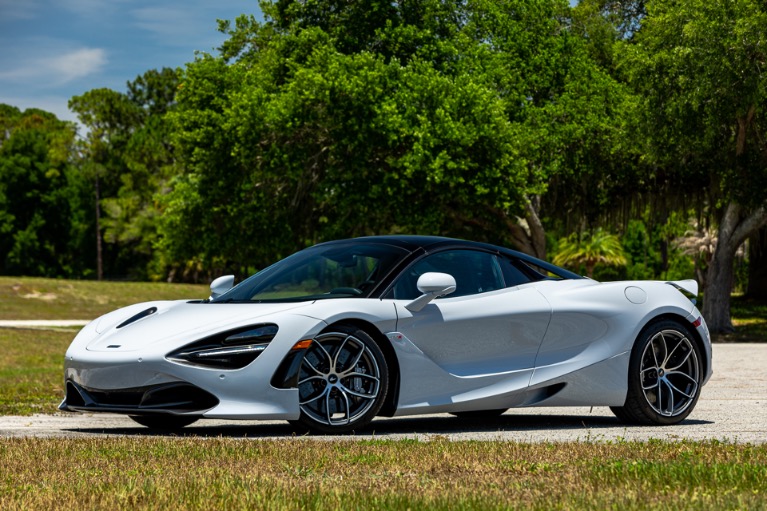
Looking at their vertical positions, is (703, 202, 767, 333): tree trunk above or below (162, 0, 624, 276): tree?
below

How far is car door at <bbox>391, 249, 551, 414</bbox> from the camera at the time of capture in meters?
8.39

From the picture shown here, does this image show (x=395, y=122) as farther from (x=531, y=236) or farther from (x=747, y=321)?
(x=747, y=321)

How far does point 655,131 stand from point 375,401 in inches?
813

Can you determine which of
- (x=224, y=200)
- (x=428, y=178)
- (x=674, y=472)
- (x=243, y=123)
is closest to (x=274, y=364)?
(x=674, y=472)

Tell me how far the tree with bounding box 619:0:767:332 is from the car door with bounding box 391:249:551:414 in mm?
17722

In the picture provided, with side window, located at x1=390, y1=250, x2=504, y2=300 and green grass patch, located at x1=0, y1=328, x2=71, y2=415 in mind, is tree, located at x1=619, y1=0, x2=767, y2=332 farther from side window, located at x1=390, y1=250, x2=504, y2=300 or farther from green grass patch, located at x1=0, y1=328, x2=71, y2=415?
side window, located at x1=390, y1=250, x2=504, y2=300

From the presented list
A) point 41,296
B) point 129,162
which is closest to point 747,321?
point 41,296

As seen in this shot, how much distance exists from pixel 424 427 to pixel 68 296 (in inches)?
1766

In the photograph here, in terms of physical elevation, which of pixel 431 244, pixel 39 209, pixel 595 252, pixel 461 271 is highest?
pixel 39 209

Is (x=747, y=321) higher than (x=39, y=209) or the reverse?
the reverse

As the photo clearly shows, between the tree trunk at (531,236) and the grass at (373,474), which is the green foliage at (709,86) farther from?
the grass at (373,474)

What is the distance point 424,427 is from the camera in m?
9.03

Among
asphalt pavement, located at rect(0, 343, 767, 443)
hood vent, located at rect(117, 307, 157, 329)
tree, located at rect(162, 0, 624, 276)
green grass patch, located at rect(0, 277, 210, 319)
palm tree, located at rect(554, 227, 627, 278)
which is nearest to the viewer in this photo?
asphalt pavement, located at rect(0, 343, 767, 443)

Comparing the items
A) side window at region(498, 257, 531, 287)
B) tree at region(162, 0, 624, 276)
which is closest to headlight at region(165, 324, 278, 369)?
side window at region(498, 257, 531, 287)
